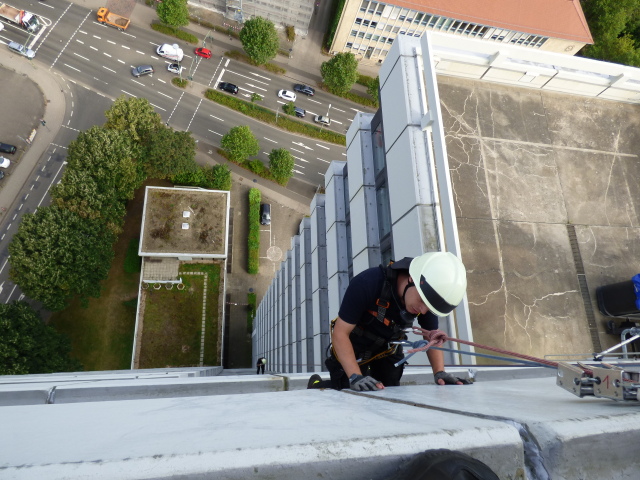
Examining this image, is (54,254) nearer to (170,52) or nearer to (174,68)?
(174,68)

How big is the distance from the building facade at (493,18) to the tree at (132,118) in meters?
20.5

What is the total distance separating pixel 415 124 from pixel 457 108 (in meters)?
2.16

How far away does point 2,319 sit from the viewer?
945 inches

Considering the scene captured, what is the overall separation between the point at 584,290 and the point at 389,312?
606 centimetres

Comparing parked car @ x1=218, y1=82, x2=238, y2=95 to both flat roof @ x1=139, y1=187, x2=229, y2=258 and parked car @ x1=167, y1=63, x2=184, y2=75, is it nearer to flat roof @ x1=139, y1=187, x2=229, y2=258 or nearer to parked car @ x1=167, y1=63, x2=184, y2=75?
parked car @ x1=167, y1=63, x2=184, y2=75

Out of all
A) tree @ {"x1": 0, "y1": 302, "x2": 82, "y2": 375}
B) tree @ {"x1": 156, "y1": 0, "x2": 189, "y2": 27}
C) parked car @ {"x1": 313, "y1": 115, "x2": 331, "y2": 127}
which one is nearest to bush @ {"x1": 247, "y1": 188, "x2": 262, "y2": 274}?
parked car @ {"x1": 313, "y1": 115, "x2": 331, "y2": 127}

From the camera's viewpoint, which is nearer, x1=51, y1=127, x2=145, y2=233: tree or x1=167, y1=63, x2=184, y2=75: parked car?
x1=51, y1=127, x2=145, y2=233: tree

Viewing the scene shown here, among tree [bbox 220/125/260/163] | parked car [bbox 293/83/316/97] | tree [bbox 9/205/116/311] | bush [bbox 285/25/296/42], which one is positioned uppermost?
bush [bbox 285/25/296/42]

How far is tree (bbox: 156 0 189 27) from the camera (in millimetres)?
36750

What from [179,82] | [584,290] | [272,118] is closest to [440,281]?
[584,290]

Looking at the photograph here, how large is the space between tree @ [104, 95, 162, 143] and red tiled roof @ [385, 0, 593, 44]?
25980 mm

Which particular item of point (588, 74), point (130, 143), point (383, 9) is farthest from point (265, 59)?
point (588, 74)

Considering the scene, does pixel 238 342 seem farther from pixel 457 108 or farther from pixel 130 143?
pixel 457 108

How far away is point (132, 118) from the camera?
31.7 meters
